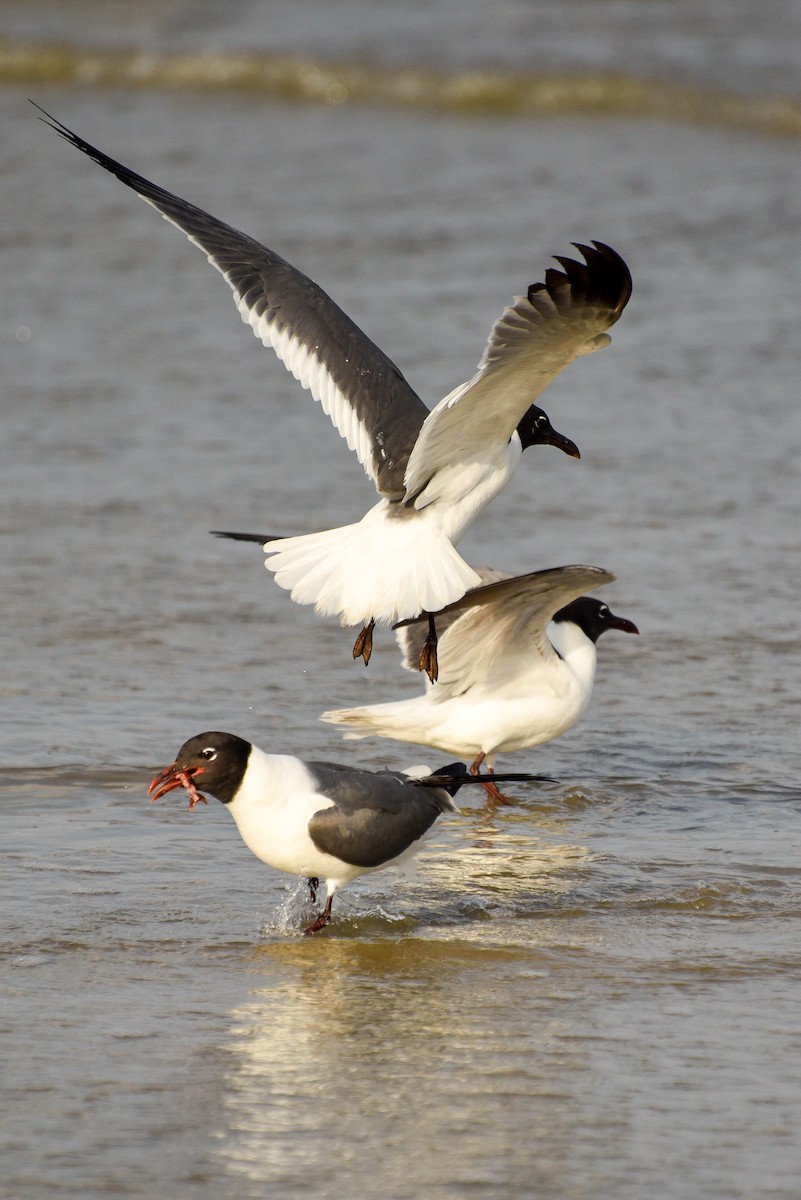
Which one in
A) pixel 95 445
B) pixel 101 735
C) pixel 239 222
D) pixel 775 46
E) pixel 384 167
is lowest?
pixel 101 735

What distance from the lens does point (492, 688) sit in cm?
654

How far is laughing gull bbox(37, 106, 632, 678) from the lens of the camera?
195 inches

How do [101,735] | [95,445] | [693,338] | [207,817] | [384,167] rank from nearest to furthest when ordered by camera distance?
[207,817]
[101,735]
[95,445]
[693,338]
[384,167]

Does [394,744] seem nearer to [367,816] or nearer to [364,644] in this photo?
[364,644]

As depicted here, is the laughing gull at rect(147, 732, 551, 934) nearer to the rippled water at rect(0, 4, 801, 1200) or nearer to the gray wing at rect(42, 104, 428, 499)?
the rippled water at rect(0, 4, 801, 1200)

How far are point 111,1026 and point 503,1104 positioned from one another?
0.93 m

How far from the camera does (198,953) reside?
15.2 feet

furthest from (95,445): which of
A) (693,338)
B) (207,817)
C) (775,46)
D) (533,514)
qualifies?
(775,46)

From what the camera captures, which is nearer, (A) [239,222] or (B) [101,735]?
(B) [101,735]

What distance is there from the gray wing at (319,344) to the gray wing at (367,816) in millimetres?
1168

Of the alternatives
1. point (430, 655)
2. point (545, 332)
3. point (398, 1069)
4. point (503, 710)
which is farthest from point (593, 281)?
point (398, 1069)

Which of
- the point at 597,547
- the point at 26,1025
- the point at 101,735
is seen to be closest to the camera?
the point at 26,1025

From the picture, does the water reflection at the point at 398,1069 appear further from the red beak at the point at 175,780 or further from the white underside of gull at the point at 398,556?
the white underside of gull at the point at 398,556

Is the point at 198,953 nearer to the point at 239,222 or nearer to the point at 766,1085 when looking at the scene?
the point at 766,1085
